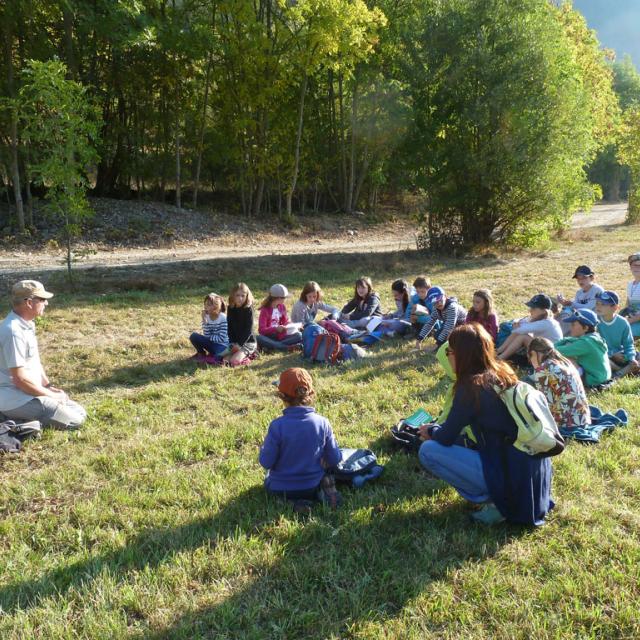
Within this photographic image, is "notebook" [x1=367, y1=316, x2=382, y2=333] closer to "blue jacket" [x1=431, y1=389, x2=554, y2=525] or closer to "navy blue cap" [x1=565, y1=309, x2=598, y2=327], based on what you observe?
"navy blue cap" [x1=565, y1=309, x2=598, y2=327]

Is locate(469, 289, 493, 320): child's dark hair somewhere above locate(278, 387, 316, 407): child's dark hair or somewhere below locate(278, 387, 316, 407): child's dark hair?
above

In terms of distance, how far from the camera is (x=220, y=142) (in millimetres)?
24641

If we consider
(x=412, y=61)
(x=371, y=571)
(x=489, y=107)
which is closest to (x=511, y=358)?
(x=371, y=571)

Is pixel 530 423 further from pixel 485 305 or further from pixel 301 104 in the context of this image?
pixel 301 104

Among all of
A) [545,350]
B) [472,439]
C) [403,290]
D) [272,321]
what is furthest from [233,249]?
[472,439]

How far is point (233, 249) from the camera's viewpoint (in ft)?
67.6

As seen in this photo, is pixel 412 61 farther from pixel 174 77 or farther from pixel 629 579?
pixel 629 579

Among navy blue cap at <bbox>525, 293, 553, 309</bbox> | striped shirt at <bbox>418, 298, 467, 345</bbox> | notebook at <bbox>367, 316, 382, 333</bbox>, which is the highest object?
navy blue cap at <bbox>525, 293, 553, 309</bbox>

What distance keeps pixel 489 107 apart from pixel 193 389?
14.2 metres

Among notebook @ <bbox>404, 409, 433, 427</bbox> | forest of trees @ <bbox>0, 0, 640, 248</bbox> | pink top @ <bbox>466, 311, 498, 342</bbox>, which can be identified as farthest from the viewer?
forest of trees @ <bbox>0, 0, 640, 248</bbox>

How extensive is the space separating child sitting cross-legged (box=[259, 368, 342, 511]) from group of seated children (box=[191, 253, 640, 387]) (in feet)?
9.67

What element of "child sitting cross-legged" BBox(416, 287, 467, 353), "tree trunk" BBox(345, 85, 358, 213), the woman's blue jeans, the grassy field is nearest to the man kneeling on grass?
the grassy field

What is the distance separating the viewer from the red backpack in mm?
7672

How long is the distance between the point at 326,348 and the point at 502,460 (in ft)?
14.6
